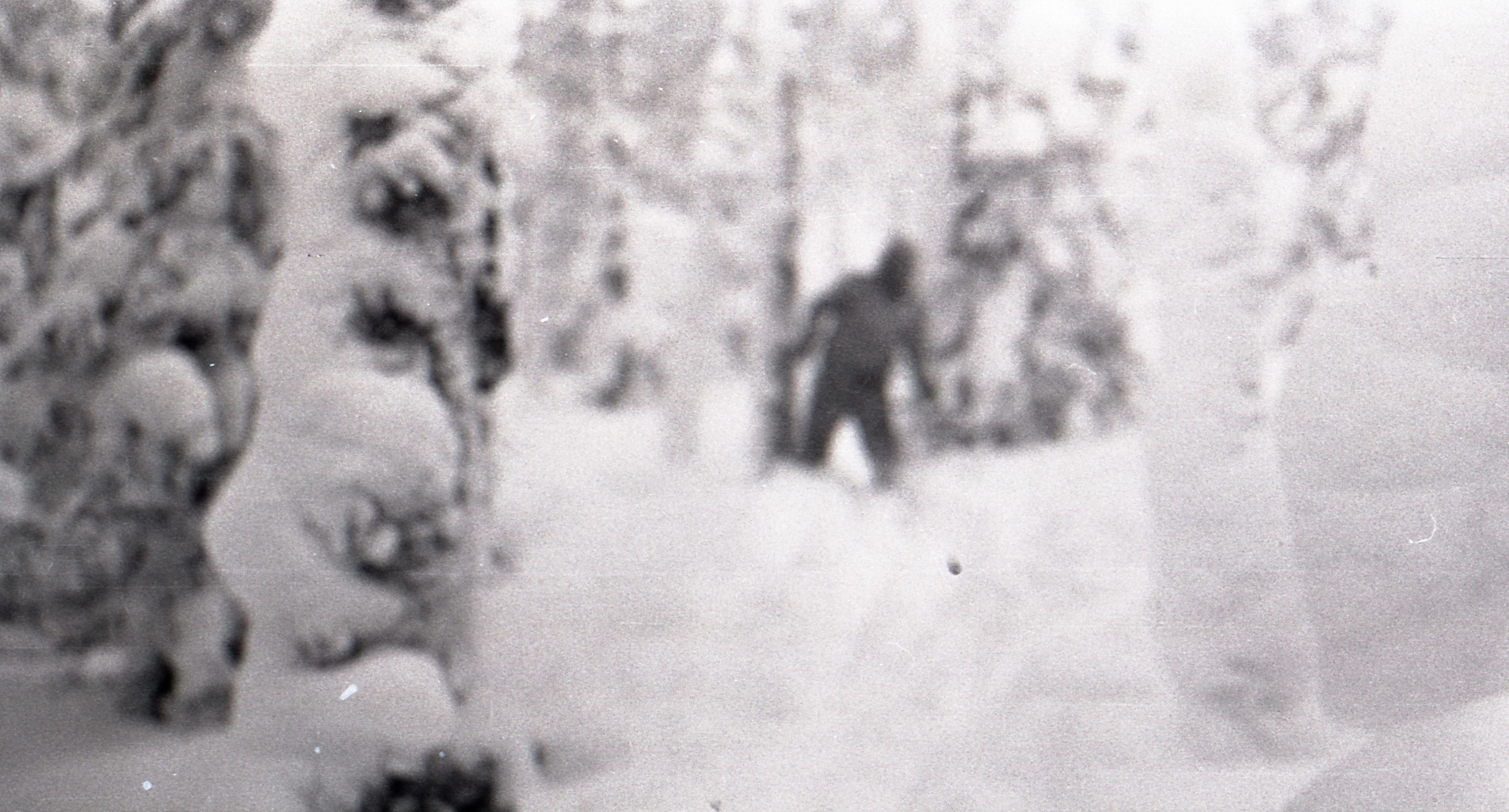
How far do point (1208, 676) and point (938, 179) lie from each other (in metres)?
0.75

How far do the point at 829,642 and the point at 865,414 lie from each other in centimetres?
31

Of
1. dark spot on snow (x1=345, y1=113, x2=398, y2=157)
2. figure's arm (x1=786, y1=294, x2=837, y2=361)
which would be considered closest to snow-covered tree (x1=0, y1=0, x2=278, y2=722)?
dark spot on snow (x1=345, y1=113, x2=398, y2=157)

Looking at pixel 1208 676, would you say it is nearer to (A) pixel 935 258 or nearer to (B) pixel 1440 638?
(B) pixel 1440 638

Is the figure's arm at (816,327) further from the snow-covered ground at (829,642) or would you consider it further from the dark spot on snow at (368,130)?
the dark spot on snow at (368,130)

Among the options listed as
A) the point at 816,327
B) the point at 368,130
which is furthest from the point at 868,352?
the point at 368,130

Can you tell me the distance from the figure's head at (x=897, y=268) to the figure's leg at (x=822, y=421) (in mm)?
144

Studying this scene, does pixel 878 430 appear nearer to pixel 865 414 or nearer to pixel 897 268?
pixel 865 414

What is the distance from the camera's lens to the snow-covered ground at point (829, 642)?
144 centimetres

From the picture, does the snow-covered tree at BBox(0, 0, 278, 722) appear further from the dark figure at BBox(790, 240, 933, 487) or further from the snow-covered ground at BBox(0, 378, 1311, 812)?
the dark figure at BBox(790, 240, 933, 487)

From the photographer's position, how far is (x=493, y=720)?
144 centimetres

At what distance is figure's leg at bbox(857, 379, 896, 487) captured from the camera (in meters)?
1.50

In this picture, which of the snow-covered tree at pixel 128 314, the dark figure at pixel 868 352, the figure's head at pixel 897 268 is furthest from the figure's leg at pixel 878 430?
the snow-covered tree at pixel 128 314

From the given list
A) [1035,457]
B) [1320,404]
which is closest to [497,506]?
[1035,457]

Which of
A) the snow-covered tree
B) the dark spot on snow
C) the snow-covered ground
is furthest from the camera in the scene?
the snow-covered tree
